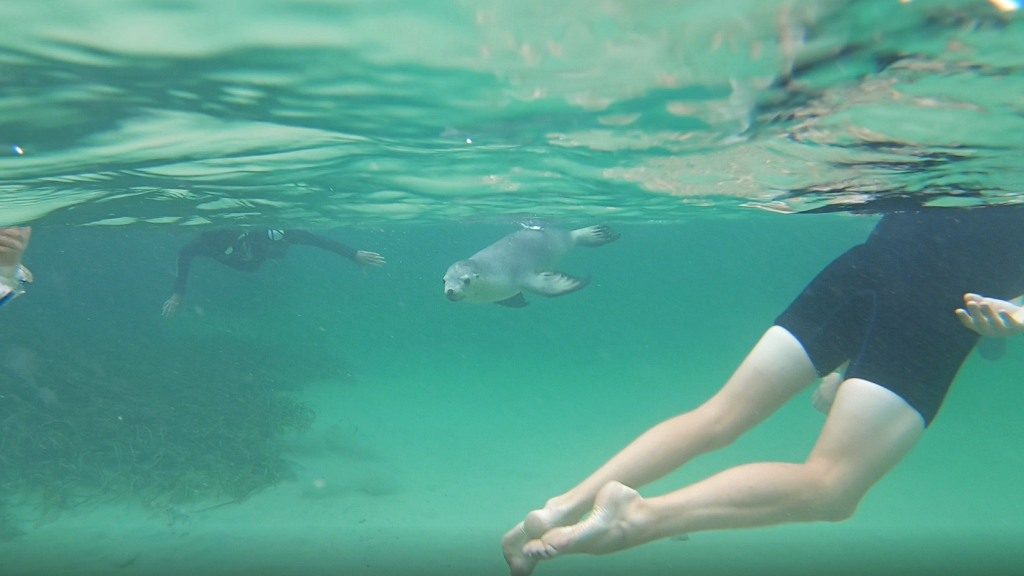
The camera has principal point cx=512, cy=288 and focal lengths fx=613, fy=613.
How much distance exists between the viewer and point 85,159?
8.95 m

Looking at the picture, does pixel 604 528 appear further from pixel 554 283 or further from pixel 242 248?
pixel 242 248

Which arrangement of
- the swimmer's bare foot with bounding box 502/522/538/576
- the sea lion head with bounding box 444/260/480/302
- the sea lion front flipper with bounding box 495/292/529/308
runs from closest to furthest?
1. the swimmer's bare foot with bounding box 502/522/538/576
2. the sea lion head with bounding box 444/260/480/302
3. the sea lion front flipper with bounding box 495/292/529/308

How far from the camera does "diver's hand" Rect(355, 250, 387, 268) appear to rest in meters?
13.9

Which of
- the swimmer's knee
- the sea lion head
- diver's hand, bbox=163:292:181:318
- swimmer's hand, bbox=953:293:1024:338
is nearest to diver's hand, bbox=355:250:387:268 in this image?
the sea lion head

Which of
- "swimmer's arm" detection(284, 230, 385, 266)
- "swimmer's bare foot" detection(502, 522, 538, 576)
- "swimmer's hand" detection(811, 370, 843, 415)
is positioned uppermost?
"swimmer's arm" detection(284, 230, 385, 266)

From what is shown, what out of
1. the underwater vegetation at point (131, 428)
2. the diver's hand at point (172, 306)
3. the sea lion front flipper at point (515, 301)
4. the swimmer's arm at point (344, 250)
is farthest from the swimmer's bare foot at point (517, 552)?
the diver's hand at point (172, 306)

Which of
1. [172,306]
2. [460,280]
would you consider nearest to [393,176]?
[460,280]

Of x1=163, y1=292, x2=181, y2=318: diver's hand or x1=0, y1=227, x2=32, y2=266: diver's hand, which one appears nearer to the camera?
x1=0, y1=227, x2=32, y2=266: diver's hand

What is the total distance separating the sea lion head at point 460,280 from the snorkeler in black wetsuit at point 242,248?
3736 mm

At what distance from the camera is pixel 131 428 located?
50.2 ft

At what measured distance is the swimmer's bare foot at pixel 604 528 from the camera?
4.87 meters

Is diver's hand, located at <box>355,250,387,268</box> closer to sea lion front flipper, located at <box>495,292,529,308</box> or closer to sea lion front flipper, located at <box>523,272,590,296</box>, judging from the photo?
sea lion front flipper, located at <box>495,292,529,308</box>

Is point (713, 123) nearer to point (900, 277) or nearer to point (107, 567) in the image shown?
point (900, 277)

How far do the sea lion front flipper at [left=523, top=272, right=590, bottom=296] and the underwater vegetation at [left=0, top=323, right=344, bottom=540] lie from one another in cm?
874
